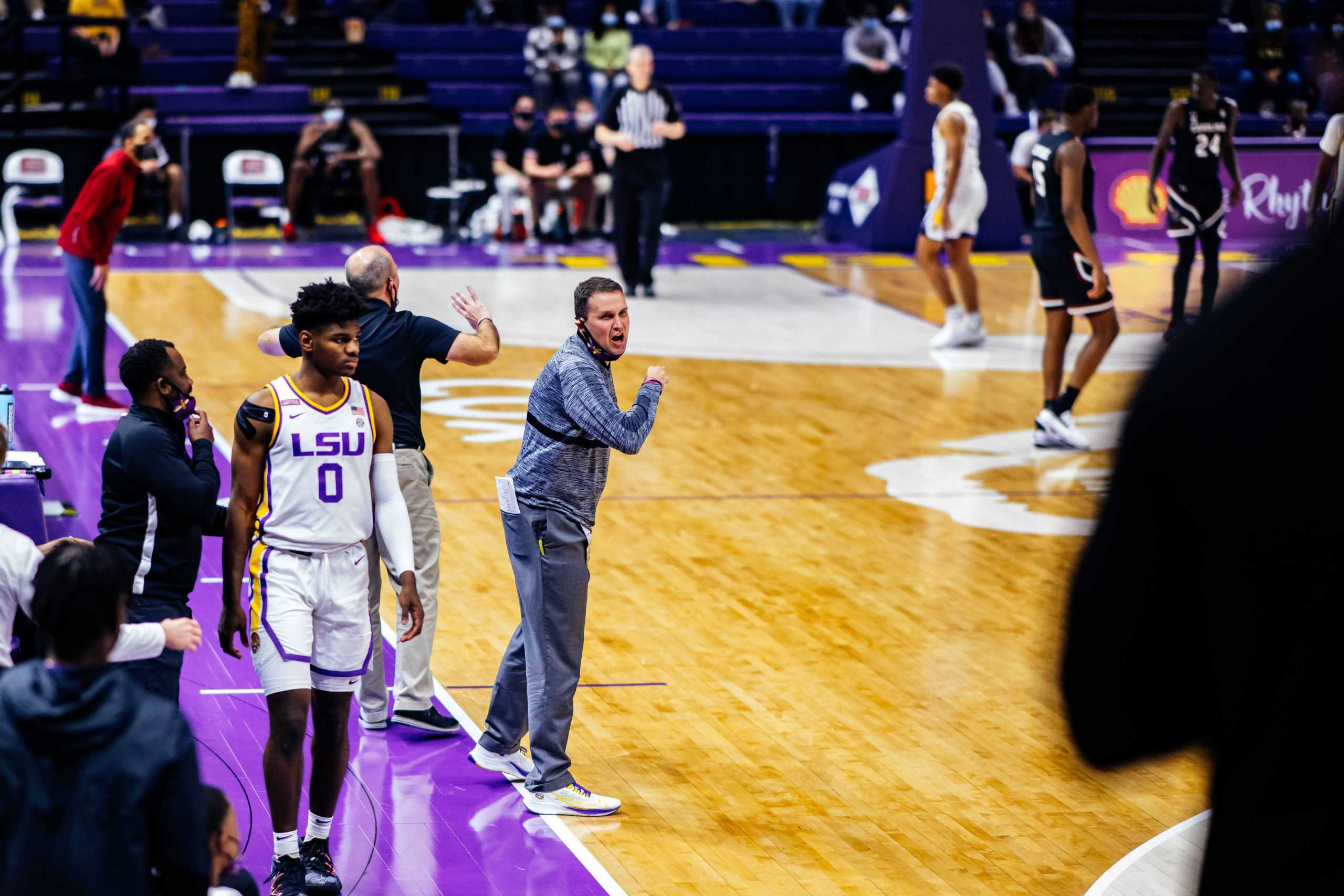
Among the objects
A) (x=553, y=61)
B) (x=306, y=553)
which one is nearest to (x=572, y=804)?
(x=306, y=553)

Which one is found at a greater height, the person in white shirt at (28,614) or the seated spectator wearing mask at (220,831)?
the person in white shirt at (28,614)

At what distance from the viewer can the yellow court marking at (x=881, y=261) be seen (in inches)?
741

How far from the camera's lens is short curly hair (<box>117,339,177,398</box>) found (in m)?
4.86

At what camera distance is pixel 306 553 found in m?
4.97

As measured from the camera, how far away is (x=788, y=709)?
6754mm

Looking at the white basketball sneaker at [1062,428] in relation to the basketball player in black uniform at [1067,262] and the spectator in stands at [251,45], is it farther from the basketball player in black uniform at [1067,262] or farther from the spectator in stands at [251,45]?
the spectator in stands at [251,45]

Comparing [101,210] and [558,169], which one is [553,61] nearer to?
[558,169]

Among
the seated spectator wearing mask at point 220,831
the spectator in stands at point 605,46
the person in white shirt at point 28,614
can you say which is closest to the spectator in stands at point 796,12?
the spectator in stands at point 605,46

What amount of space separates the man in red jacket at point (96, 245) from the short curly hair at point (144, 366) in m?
5.64

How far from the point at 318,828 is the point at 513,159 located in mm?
15315

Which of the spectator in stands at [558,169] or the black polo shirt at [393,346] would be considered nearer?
the black polo shirt at [393,346]

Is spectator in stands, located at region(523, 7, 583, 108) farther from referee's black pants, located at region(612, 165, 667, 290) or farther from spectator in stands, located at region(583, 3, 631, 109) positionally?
referee's black pants, located at region(612, 165, 667, 290)

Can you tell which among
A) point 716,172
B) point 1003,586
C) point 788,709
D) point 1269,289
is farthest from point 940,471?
point 716,172

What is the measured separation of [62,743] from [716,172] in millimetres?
19420
